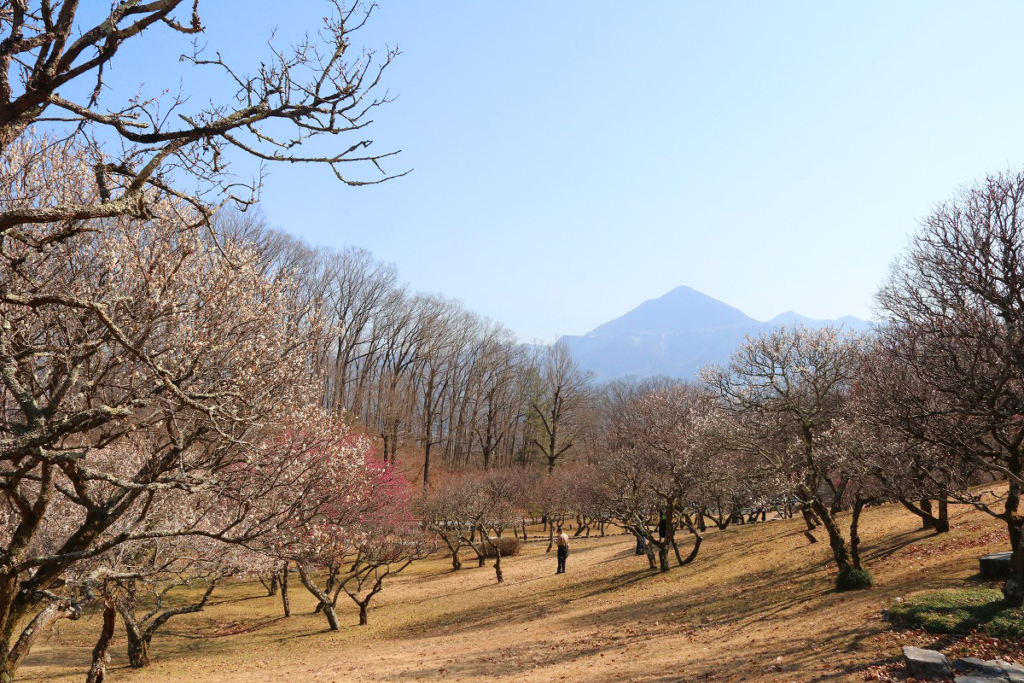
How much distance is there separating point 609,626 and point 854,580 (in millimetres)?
6418

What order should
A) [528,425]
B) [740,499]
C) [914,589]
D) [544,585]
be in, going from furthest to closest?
[528,425] → [544,585] → [740,499] → [914,589]

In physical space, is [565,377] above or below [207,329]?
above

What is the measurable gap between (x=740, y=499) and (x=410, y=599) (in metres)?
15.0

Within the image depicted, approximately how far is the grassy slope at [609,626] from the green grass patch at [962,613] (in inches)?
24.1

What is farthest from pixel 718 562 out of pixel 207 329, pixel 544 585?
pixel 207 329

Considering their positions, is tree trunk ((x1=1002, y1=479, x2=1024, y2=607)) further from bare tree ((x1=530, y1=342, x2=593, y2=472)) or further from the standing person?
bare tree ((x1=530, y1=342, x2=593, y2=472))

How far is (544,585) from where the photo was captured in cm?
2752

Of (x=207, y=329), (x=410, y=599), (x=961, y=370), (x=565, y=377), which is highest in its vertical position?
(x=565, y=377)

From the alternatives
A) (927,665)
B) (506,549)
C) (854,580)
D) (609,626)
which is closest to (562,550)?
(506,549)

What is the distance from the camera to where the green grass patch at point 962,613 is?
34.3 ft

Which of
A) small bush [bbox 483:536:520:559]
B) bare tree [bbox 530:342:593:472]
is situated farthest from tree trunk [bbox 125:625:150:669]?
bare tree [bbox 530:342:593:472]

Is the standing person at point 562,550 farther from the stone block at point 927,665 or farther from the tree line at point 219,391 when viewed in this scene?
the stone block at point 927,665

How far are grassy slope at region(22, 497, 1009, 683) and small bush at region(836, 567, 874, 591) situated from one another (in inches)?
14.1

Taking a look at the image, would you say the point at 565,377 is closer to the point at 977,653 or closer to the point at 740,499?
the point at 740,499
